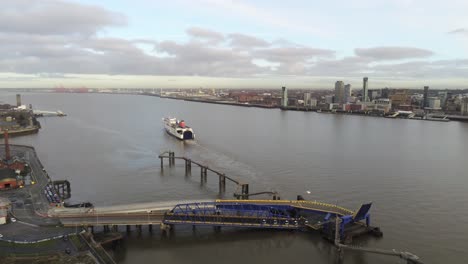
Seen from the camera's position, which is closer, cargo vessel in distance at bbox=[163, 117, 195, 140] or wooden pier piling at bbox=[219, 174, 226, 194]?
wooden pier piling at bbox=[219, 174, 226, 194]

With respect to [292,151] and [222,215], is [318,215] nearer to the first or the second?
[222,215]

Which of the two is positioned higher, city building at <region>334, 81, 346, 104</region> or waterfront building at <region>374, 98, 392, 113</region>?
city building at <region>334, 81, 346, 104</region>

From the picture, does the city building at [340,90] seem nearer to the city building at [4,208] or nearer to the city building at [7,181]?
the city building at [7,181]

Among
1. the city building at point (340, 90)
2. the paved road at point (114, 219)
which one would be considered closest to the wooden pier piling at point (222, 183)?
the paved road at point (114, 219)

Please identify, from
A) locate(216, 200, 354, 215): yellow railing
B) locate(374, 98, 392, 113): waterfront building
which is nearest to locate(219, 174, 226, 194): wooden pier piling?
locate(216, 200, 354, 215): yellow railing

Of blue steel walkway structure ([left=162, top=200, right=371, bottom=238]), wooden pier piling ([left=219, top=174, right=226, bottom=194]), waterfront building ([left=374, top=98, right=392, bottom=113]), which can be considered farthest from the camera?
waterfront building ([left=374, top=98, right=392, bottom=113])

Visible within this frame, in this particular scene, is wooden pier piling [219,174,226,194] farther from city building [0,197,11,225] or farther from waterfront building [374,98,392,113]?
waterfront building [374,98,392,113]
